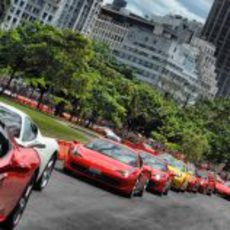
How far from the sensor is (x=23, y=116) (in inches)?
465

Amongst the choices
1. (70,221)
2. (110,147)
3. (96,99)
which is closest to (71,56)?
(96,99)

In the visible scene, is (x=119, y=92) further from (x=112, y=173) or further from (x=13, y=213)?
(x=13, y=213)

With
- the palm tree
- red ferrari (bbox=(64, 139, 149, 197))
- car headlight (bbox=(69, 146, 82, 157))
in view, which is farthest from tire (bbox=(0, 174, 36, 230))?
the palm tree

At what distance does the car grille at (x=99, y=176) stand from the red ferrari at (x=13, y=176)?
9705 mm

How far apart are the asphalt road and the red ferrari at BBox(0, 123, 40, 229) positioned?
514mm

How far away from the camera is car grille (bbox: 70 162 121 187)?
64.3 feet

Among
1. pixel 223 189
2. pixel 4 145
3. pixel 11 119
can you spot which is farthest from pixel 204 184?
pixel 4 145

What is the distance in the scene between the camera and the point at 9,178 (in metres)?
8.01

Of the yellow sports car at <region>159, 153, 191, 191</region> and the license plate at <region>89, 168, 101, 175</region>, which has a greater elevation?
the license plate at <region>89, 168, 101, 175</region>

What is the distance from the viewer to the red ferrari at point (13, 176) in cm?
788

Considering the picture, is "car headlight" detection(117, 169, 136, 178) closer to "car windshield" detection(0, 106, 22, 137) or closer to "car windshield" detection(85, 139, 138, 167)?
"car windshield" detection(85, 139, 138, 167)

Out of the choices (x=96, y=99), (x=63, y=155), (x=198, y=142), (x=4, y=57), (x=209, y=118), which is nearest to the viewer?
(x=63, y=155)

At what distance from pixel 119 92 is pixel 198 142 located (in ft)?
35.7

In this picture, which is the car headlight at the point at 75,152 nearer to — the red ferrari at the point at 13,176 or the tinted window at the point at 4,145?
the red ferrari at the point at 13,176
